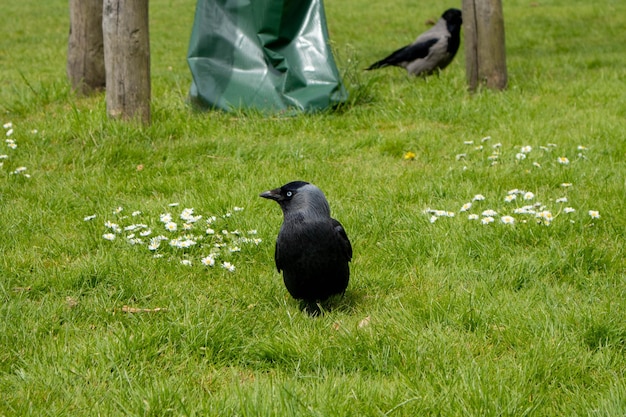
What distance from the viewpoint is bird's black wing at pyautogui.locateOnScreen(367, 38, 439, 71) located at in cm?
898

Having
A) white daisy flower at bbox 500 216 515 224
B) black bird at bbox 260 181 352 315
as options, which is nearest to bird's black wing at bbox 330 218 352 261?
black bird at bbox 260 181 352 315

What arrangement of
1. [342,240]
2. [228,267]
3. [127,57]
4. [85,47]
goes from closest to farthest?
[342,240] → [228,267] → [127,57] → [85,47]

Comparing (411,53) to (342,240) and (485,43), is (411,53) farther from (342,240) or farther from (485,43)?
(342,240)

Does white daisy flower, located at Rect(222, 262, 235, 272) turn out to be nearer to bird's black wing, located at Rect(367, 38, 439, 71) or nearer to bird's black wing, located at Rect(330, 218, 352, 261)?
bird's black wing, located at Rect(330, 218, 352, 261)

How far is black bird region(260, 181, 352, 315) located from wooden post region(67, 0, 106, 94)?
4605 millimetres

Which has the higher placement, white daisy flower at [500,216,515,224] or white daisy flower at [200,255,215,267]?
white daisy flower at [200,255,215,267]

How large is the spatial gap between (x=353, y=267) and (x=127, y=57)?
307 cm

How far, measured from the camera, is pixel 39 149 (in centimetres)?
574

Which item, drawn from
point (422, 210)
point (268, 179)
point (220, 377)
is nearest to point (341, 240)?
point (220, 377)

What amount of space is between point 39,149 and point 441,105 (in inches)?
141

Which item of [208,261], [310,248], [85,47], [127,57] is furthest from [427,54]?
[310,248]

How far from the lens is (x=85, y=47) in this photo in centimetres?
729

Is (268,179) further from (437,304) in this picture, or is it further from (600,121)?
(600,121)

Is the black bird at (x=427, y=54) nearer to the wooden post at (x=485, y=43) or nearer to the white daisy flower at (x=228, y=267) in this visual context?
the wooden post at (x=485, y=43)
